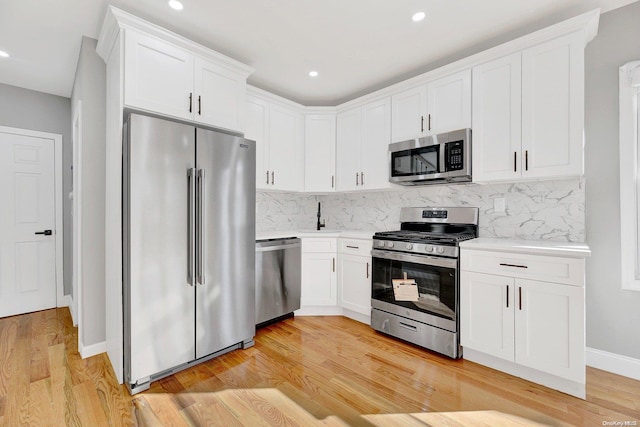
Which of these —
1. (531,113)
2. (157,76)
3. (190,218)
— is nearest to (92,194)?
(190,218)

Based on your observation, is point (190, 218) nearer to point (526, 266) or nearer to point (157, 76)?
point (157, 76)

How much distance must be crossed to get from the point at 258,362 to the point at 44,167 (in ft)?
11.6

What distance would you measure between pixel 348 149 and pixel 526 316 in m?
2.40

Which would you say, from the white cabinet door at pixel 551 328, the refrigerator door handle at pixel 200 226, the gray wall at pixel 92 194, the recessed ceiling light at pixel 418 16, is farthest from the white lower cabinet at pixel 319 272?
the recessed ceiling light at pixel 418 16

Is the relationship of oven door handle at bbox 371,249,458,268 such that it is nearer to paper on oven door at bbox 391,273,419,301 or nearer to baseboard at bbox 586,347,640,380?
paper on oven door at bbox 391,273,419,301

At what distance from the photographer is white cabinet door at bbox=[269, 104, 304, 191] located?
340 cm

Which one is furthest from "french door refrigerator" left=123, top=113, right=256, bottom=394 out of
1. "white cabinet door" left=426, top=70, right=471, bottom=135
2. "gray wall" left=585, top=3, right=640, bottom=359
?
"gray wall" left=585, top=3, right=640, bottom=359

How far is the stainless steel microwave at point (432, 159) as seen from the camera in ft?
8.39

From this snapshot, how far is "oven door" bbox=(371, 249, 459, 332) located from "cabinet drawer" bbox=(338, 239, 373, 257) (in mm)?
110

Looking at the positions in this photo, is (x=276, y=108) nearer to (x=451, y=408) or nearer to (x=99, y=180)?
(x=99, y=180)

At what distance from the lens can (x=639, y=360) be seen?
2100mm

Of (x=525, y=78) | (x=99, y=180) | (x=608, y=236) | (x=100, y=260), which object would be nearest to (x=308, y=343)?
Answer: (x=100, y=260)

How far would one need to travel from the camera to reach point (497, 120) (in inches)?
94.7

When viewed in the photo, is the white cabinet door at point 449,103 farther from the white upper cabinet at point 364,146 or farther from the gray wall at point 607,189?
the gray wall at point 607,189
